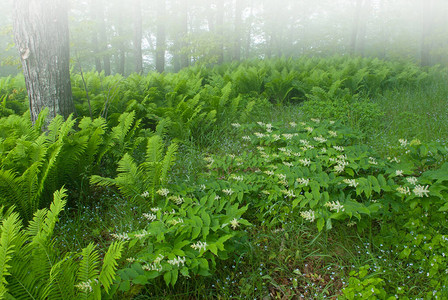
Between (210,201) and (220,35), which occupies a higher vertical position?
(220,35)

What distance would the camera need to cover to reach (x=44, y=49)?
2.97 m

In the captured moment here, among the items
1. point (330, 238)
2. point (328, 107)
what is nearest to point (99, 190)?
point (330, 238)

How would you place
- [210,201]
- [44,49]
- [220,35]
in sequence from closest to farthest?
[210,201] < [44,49] < [220,35]

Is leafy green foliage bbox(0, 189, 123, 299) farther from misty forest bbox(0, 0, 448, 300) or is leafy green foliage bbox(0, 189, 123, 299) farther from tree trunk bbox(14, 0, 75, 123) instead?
tree trunk bbox(14, 0, 75, 123)

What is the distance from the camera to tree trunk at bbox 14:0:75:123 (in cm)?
290

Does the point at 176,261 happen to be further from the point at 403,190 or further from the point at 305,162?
the point at 403,190

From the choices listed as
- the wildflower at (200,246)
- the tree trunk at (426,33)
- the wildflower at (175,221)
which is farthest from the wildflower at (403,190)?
the tree trunk at (426,33)

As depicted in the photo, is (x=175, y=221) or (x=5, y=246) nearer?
(x=5, y=246)

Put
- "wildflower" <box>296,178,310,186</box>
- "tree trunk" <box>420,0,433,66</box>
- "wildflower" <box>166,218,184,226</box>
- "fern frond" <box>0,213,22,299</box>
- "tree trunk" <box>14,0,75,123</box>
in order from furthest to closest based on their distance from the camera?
"tree trunk" <box>420,0,433,66</box> < "tree trunk" <box>14,0,75,123</box> < "wildflower" <box>296,178,310,186</box> < "wildflower" <box>166,218,184,226</box> < "fern frond" <box>0,213,22,299</box>

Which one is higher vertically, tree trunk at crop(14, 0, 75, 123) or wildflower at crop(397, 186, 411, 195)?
tree trunk at crop(14, 0, 75, 123)

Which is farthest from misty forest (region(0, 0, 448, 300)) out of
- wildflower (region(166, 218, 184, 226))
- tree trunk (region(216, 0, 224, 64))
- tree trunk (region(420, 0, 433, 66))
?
tree trunk (region(420, 0, 433, 66))

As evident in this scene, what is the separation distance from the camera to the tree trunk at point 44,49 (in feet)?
9.51

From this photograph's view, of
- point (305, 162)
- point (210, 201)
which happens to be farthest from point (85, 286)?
point (305, 162)

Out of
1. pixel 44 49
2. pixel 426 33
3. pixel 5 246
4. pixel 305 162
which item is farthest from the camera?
pixel 426 33
